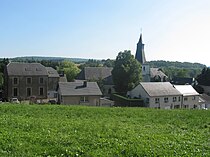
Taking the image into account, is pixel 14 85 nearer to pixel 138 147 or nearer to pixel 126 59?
pixel 126 59

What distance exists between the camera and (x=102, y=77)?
72812mm

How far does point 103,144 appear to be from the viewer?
27.7 ft

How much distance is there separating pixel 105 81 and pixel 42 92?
2061 cm

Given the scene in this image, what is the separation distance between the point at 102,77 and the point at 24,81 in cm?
2513

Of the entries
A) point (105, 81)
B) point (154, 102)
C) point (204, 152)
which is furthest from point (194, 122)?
point (105, 81)

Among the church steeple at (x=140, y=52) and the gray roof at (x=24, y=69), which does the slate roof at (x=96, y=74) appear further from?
the gray roof at (x=24, y=69)

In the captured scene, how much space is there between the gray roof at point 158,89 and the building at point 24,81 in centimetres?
2014

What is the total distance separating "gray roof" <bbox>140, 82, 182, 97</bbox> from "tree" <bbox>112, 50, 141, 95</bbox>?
6719 millimetres

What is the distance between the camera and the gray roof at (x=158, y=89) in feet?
161

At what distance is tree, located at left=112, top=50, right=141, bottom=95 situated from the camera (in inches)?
2242

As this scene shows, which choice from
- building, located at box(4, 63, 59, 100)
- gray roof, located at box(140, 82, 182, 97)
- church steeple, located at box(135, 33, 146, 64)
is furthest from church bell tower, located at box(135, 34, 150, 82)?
building, located at box(4, 63, 59, 100)

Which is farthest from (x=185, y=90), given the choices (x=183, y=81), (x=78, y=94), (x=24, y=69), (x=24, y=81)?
(x=183, y=81)

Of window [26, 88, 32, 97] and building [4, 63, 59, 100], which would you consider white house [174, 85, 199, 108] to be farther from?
window [26, 88, 32, 97]

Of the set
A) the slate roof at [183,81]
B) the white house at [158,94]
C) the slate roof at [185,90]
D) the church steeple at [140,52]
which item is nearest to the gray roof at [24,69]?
the white house at [158,94]
